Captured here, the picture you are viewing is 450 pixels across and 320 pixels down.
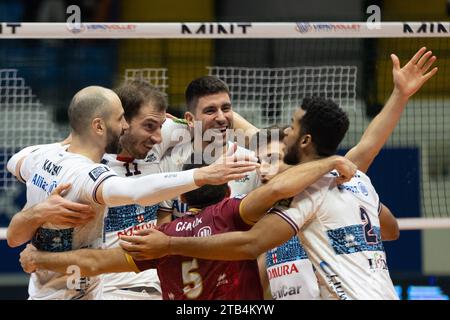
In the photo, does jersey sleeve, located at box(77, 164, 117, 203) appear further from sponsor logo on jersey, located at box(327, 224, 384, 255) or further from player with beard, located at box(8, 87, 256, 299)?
sponsor logo on jersey, located at box(327, 224, 384, 255)

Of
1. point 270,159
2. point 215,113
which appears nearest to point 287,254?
point 270,159

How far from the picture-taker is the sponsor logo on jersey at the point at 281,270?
6867 mm

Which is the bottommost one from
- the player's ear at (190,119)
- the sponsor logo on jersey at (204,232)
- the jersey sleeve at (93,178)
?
the sponsor logo on jersey at (204,232)

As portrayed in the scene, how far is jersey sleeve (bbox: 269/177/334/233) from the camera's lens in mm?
5977

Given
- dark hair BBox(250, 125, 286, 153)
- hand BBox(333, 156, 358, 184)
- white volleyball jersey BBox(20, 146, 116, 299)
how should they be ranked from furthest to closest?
dark hair BBox(250, 125, 286, 153) < white volleyball jersey BBox(20, 146, 116, 299) < hand BBox(333, 156, 358, 184)

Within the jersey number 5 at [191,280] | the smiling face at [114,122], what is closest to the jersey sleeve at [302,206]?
the jersey number 5 at [191,280]

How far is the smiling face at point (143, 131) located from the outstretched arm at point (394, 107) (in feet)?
5.29

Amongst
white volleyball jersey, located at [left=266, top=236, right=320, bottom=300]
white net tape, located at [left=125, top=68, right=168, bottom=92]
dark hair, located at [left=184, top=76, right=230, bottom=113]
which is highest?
white net tape, located at [left=125, top=68, right=168, bottom=92]

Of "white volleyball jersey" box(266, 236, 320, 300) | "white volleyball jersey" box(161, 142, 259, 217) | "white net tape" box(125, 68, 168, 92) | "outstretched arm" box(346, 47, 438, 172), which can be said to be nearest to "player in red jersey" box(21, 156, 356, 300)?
"white volleyball jersey" box(266, 236, 320, 300)

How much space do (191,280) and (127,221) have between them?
4.89 feet

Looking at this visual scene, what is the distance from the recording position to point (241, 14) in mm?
16188

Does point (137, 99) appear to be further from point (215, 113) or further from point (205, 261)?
point (205, 261)

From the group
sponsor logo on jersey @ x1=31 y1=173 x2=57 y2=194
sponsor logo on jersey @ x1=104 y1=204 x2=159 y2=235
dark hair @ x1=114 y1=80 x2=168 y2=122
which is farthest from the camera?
dark hair @ x1=114 y1=80 x2=168 y2=122

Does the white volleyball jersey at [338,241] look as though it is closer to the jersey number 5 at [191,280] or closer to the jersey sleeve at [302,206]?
the jersey sleeve at [302,206]
